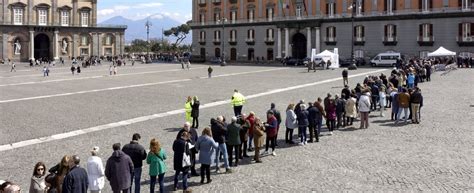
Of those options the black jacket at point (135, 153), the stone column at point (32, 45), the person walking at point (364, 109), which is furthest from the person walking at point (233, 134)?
the stone column at point (32, 45)

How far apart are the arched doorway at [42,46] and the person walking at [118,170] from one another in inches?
3114

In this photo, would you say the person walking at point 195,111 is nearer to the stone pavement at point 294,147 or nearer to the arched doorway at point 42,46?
the stone pavement at point 294,147

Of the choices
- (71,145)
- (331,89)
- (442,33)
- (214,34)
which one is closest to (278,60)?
(214,34)

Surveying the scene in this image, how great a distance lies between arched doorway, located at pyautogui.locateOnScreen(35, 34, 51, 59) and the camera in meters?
81.1

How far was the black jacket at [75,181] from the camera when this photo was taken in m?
7.97

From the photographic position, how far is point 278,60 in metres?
67.4

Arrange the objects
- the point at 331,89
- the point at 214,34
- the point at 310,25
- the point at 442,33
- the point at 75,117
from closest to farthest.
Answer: the point at 75,117, the point at 331,89, the point at 442,33, the point at 310,25, the point at 214,34

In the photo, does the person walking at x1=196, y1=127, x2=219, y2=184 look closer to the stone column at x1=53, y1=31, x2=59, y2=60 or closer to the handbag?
the handbag

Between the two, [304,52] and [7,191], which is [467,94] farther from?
[304,52]

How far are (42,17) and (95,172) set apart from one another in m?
79.1

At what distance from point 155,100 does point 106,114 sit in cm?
467

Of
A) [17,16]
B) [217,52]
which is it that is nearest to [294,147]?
[217,52]

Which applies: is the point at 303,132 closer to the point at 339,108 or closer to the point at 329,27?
the point at 339,108

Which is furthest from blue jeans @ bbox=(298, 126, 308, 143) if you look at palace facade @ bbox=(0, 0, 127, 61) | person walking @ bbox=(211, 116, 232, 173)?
palace facade @ bbox=(0, 0, 127, 61)
